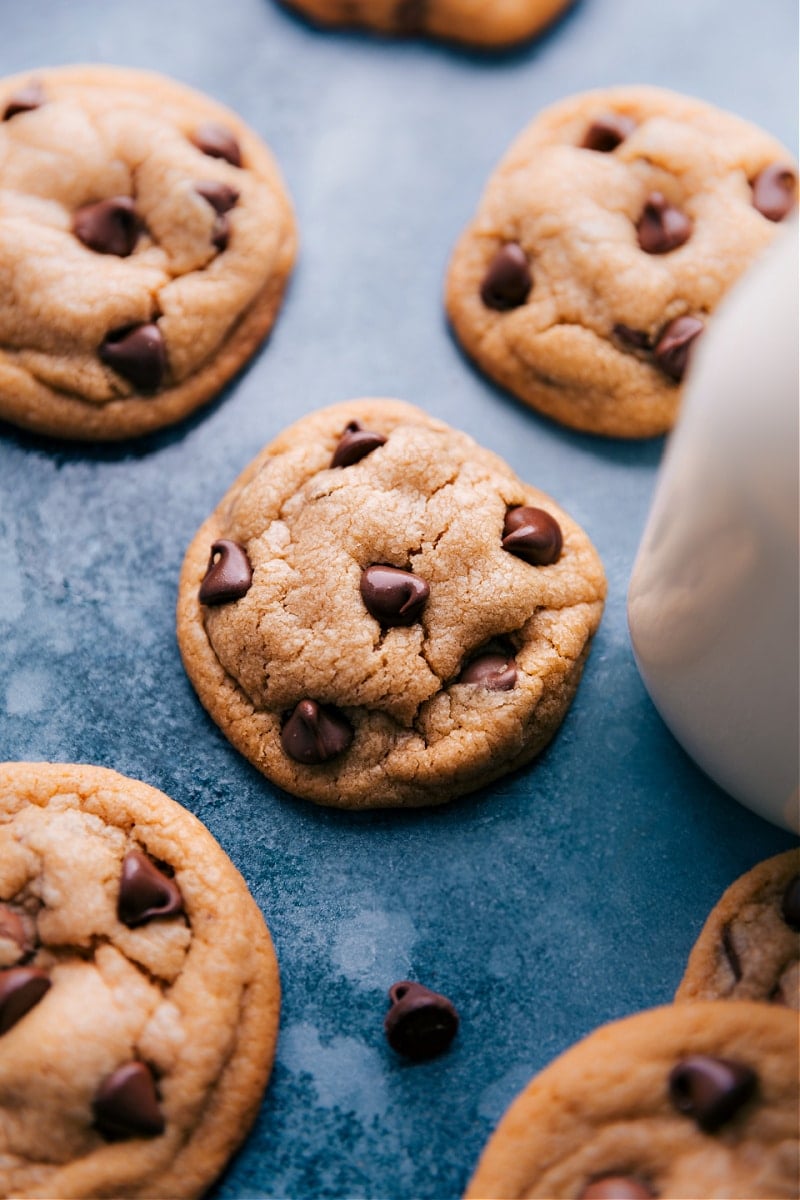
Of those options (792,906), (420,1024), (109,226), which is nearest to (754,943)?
(792,906)

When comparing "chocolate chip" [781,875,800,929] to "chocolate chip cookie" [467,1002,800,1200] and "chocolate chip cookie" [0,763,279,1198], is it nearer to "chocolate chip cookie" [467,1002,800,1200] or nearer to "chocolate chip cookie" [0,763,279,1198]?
"chocolate chip cookie" [467,1002,800,1200]

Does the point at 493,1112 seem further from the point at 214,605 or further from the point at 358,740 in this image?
the point at 214,605

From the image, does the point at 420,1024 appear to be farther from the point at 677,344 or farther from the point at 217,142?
the point at 217,142

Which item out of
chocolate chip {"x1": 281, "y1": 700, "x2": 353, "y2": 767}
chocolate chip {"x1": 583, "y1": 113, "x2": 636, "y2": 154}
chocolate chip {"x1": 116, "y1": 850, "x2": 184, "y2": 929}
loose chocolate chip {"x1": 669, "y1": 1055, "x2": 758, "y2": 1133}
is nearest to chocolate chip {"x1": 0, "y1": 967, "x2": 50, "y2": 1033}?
chocolate chip {"x1": 116, "y1": 850, "x2": 184, "y2": 929}

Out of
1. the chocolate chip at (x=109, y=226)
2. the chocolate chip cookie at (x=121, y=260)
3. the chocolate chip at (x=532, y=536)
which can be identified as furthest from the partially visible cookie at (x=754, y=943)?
the chocolate chip at (x=109, y=226)

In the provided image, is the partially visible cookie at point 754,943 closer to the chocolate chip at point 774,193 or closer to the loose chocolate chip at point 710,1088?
the loose chocolate chip at point 710,1088
